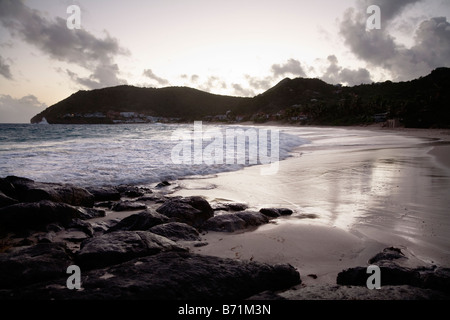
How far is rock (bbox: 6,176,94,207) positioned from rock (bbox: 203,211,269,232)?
326cm

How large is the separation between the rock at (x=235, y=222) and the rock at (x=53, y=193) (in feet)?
10.7

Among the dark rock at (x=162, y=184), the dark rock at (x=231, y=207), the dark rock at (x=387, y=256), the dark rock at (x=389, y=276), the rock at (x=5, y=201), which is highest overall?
the rock at (x=5, y=201)

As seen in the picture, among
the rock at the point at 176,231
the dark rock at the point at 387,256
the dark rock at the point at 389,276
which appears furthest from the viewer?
the rock at the point at 176,231

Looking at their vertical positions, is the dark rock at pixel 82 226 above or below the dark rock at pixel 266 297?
below

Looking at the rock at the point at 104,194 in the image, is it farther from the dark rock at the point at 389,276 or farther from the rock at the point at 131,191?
the dark rock at the point at 389,276

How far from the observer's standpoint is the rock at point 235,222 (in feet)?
15.1

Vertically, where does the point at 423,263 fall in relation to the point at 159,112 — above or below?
below

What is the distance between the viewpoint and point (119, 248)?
3061 mm

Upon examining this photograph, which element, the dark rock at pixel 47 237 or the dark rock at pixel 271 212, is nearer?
the dark rock at pixel 47 237

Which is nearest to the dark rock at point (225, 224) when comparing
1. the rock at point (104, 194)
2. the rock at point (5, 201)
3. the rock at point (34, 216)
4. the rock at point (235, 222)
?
the rock at point (235, 222)
